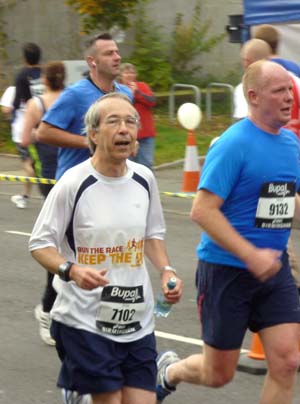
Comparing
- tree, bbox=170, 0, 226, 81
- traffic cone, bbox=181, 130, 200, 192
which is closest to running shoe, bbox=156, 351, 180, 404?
traffic cone, bbox=181, 130, 200, 192

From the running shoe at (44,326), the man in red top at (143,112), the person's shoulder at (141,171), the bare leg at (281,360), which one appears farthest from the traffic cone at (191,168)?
the person's shoulder at (141,171)

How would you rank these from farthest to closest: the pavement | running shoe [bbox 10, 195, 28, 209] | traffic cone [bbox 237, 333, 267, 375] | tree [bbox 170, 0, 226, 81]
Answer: tree [bbox 170, 0, 226, 81] < running shoe [bbox 10, 195, 28, 209] < traffic cone [bbox 237, 333, 267, 375] < the pavement

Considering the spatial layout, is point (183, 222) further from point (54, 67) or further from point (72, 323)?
point (72, 323)

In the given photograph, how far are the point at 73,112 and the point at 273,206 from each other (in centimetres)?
189

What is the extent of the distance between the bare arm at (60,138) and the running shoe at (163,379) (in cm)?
130

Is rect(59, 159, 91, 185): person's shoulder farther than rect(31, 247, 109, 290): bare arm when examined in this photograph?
Yes

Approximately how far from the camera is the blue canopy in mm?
11922

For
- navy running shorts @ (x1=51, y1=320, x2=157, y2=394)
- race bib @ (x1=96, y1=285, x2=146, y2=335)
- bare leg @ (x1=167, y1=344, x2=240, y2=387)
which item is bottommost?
bare leg @ (x1=167, y1=344, x2=240, y2=387)

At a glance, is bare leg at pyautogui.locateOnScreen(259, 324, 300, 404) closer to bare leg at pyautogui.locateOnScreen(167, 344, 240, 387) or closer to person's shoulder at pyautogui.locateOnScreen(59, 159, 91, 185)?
bare leg at pyautogui.locateOnScreen(167, 344, 240, 387)

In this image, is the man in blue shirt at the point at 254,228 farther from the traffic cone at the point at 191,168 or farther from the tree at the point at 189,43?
the tree at the point at 189,43

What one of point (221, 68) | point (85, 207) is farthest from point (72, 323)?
point (221, 68)

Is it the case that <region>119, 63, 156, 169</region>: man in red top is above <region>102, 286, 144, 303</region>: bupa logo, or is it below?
below

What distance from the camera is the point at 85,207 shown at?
472 cm

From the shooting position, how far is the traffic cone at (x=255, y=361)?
672 cm
